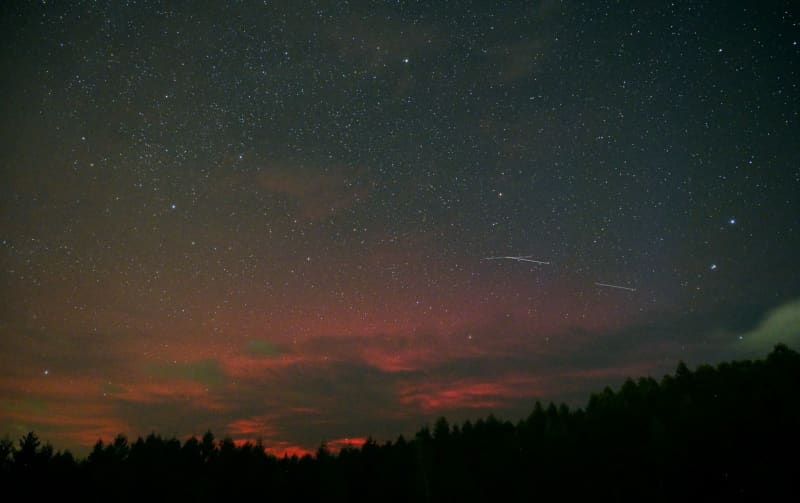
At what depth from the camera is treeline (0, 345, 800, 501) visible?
34.9m

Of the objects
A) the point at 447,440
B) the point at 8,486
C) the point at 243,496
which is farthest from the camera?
the point at 447,440

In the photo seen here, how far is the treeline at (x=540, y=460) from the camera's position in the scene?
114ft

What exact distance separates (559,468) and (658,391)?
20.7 metres

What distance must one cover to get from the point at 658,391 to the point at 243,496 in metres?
42.8

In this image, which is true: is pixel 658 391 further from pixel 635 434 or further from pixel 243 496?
pixel 243 496

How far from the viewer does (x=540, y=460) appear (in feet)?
137

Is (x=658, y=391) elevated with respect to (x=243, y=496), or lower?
elevated

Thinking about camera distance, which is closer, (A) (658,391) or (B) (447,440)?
(A) (658,391)

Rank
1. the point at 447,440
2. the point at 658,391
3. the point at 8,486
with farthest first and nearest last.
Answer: the point at 447,440
the point at 658,391
the point at 8,486

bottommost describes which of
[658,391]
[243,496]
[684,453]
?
[243,496]

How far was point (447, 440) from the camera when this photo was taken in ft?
191

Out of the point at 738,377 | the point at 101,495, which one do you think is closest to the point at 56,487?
the point at 101,495

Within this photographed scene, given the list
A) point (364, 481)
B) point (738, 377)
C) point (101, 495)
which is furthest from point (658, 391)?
point (101, 495)

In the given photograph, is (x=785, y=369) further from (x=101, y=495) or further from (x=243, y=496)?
(x=101, y=495)
